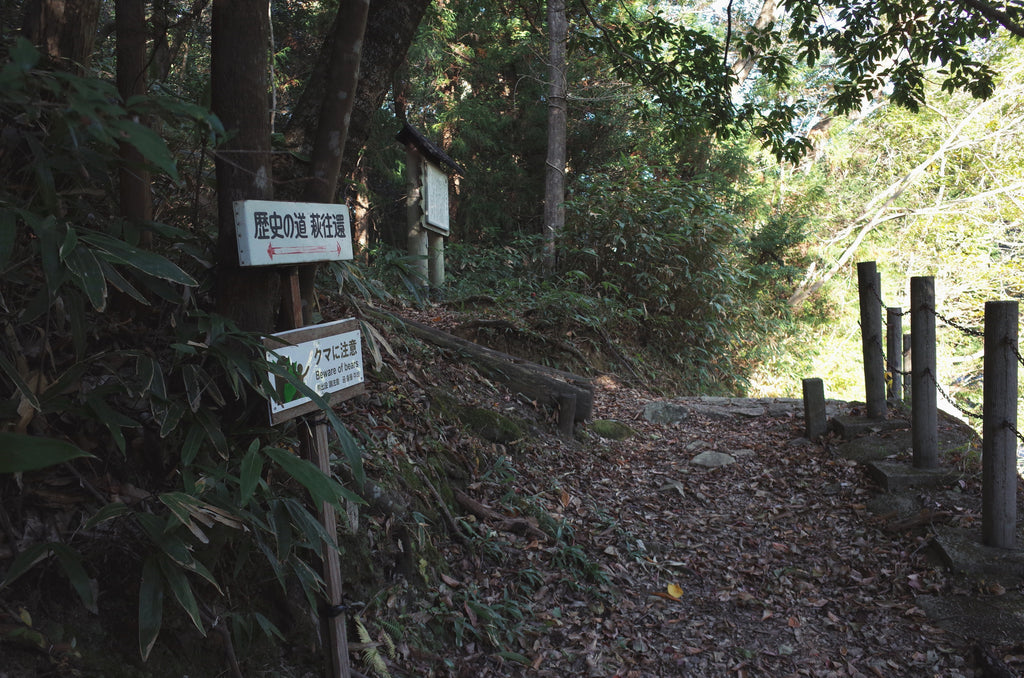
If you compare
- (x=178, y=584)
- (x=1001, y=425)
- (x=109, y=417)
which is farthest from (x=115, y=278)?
(x=1001, y=425)

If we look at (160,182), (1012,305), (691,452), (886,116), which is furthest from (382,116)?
(886,116)

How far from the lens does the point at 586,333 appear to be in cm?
906

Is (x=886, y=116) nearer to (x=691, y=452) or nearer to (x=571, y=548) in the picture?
(x=691, y=452)

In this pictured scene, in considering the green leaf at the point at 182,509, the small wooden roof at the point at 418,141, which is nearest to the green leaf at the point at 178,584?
the green leaf at the point at 182,509

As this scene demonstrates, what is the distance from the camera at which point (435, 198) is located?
8.79 m

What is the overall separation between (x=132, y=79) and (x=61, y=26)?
440 millimetres

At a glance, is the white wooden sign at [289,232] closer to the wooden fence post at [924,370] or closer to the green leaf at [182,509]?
the green leaf at [182,509]

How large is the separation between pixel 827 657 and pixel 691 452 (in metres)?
2.91

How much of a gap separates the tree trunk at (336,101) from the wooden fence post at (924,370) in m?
3.79

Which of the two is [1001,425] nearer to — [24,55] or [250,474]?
[250,474]

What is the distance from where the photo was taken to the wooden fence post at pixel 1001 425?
3559mm

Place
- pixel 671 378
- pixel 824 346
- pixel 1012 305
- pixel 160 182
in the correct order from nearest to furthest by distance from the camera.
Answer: pixel 160 182
pixel 1012 305
pixel 671 378
pixel 824 346

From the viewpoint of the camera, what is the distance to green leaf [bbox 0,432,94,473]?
1179mm

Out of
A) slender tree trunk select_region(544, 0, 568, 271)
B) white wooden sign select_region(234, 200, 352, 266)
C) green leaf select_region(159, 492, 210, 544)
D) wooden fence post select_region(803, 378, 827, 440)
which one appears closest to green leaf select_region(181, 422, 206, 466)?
green leaf select_region(159, 492, 210, 544)
